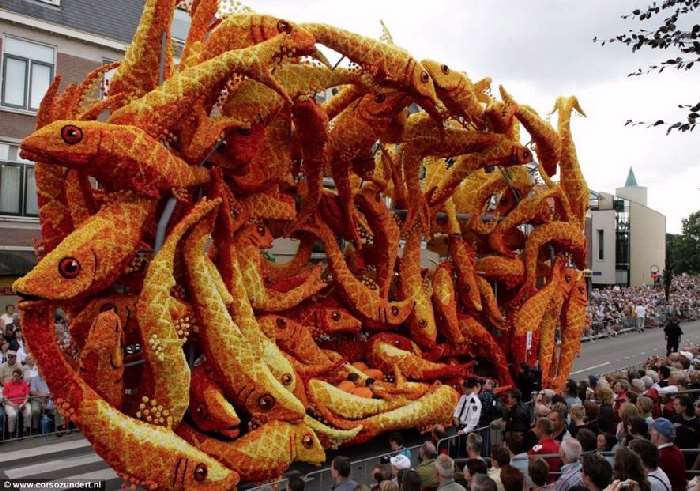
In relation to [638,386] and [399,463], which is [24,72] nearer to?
[399,463]

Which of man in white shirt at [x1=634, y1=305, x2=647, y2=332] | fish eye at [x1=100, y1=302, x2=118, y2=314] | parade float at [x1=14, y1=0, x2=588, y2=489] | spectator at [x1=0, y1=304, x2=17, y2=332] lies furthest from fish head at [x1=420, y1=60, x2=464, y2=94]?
man in white shirt at [x1=634, y1=305, x2=647, y2=332]

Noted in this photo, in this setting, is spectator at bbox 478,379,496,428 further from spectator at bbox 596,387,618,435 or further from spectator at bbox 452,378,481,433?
spectator at bbox 596,387,618,435

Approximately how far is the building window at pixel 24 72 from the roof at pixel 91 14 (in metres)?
0.80

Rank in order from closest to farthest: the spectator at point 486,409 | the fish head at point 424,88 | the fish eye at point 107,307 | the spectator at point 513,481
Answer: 1. the spectator at point 513,481
2. the fish eye at point 107,307
3. the fish head at point 424,88
4. the spectator at point 486,409

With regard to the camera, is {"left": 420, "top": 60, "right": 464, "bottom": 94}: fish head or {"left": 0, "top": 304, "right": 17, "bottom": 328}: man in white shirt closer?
{"left": 420, "top": 60, "right": 464, "bottom": 94}: fish head

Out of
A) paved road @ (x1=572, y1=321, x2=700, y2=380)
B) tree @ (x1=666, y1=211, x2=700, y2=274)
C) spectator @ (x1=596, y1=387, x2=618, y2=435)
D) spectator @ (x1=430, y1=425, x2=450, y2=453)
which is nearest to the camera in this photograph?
spectator @ (x1=596, y1=387, x2=618, y2=435)

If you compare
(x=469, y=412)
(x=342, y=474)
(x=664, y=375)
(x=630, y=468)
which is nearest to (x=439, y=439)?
(x=469, y=412)

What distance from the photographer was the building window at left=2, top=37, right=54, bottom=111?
63.2 feet

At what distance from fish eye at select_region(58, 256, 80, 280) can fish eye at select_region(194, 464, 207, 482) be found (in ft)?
8.36

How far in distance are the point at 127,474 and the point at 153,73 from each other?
4928 mm

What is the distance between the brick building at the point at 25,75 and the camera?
19.1 meters

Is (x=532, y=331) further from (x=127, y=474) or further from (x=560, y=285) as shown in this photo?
(x=127, y=474)

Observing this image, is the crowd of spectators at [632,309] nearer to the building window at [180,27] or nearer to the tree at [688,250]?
the building window at [180,27]

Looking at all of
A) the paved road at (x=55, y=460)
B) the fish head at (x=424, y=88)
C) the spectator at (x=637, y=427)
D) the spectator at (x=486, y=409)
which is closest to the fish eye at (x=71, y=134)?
the paved road at (x=55, y=460)
